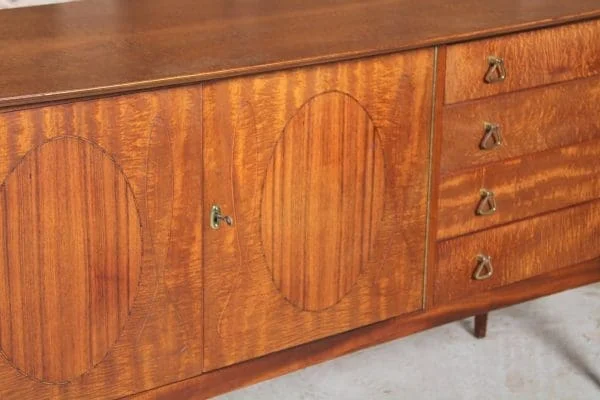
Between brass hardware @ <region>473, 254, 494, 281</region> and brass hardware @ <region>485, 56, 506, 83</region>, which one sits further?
brass hardware @ <region>473, 254, 494, 281</region>

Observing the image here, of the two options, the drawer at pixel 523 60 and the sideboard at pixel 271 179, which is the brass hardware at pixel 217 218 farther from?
the drawer at pixel 523 60

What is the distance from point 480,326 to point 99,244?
1.23m

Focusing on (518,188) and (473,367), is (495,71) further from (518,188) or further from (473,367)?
(473,367)

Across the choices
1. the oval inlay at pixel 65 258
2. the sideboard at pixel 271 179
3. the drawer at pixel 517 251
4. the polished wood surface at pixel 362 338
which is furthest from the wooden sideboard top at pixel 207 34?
the polished wood surface at pixel 362 338

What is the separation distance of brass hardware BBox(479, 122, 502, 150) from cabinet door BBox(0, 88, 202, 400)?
1.91ft

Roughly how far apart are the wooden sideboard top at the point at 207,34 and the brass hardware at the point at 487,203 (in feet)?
0.98

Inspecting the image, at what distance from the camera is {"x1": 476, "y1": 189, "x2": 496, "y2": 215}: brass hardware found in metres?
2.43

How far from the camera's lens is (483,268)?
8.16ft

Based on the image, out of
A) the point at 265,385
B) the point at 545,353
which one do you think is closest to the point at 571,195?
the point at 545,353

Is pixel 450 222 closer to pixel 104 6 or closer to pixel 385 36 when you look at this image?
pixel 385 36

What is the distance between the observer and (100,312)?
2.07 meters

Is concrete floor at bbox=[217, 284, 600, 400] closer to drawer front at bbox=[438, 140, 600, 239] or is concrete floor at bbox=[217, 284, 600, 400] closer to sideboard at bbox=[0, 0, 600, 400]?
sideboard at bbox=[0, 0, 600, 400]

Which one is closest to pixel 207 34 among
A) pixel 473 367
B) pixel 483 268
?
pixel 483 268

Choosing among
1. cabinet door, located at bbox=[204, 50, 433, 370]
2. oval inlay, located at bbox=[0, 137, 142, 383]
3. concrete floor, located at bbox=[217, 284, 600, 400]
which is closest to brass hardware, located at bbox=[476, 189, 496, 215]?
cabinet door, located at bbox=[204, 50, 433, 370]
